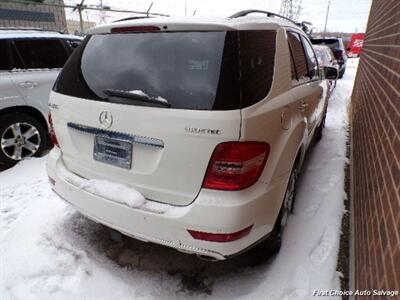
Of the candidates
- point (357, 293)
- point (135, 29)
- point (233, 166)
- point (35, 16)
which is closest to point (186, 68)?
point (135, 29)

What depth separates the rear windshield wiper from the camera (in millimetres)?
2102

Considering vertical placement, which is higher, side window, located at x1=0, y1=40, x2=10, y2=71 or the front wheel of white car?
side window, located at x1=0, y1=40, x2=10, y2=71

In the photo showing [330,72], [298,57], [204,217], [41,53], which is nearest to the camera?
[204,217]

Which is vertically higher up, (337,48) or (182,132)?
(182,132)

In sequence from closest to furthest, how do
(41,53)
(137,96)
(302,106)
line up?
(137,96)
(302,106)
(41,53)

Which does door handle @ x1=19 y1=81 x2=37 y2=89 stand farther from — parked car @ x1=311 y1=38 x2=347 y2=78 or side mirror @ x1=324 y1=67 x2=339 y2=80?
parked car @ x1=311 y1=38 x2=347 y2=78

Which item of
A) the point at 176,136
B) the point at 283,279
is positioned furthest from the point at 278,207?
the point at 176,136

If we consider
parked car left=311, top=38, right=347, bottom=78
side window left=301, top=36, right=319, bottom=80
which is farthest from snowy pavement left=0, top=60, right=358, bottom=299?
parked car left=311, top=38, right=347, bottom=78

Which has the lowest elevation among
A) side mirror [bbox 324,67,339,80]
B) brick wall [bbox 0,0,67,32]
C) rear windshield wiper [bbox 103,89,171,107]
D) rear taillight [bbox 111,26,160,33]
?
side mirror [bbox 324,67,339,80]

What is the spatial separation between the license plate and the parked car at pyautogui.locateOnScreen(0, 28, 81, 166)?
2695mm

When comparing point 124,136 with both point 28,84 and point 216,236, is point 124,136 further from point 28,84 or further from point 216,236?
point 28,84

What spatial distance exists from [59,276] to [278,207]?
1679mm

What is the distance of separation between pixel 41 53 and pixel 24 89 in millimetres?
688

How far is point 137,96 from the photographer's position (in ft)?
7.14
